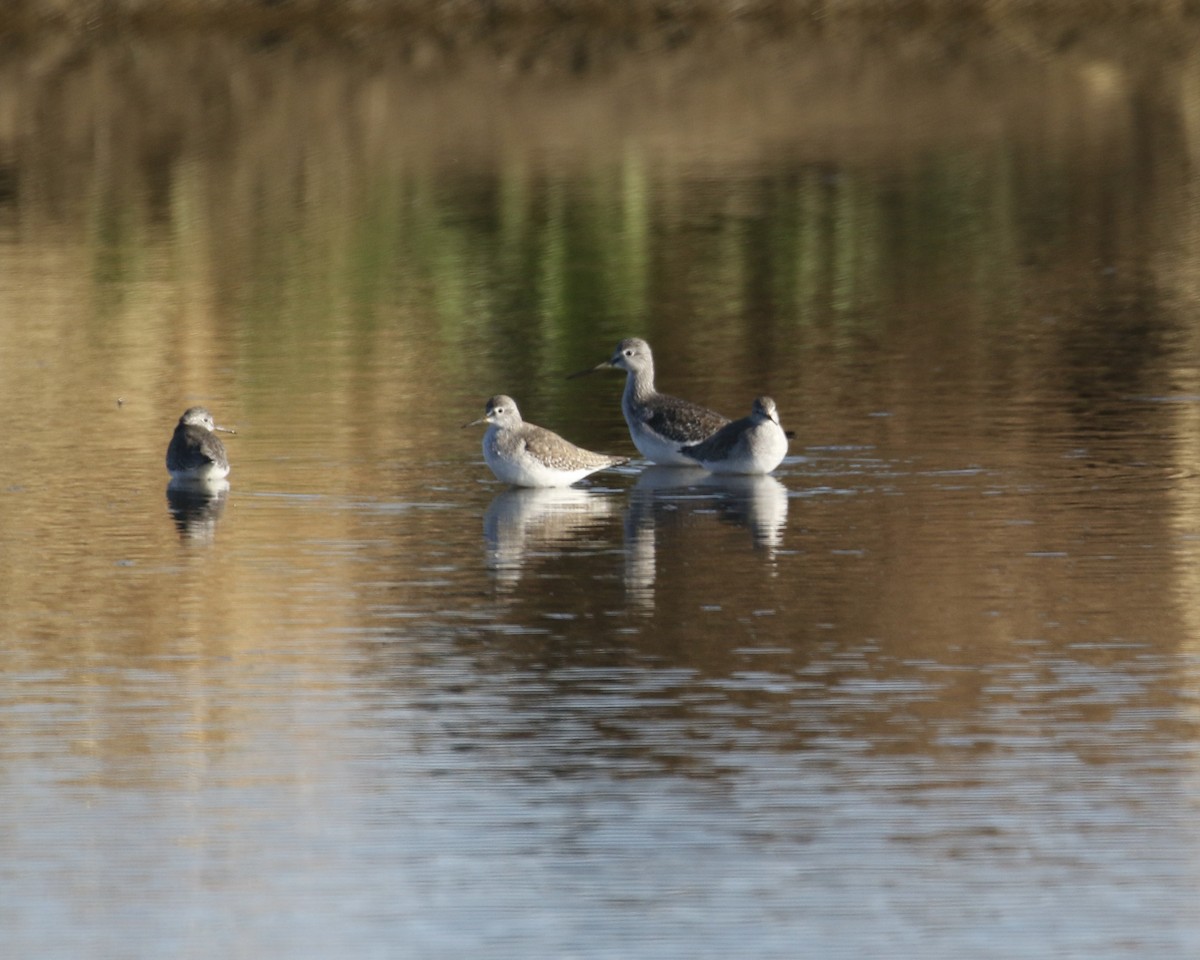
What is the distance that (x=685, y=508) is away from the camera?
15953mm

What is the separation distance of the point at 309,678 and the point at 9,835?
2.28m

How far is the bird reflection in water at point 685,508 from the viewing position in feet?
46.0

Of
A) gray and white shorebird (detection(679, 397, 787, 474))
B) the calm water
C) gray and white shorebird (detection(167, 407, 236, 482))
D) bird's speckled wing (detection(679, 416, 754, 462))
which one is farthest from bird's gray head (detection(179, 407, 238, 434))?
gray and white shorebird (detection(679, 397, 787, 474))

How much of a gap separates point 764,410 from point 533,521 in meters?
1.76

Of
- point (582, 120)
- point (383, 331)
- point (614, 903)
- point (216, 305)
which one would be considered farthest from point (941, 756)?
point (582, 120)

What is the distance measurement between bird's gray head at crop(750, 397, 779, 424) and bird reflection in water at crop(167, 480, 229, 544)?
3077mm

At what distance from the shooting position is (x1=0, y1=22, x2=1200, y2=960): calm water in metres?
8.87

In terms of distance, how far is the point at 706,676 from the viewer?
1147 centimetres

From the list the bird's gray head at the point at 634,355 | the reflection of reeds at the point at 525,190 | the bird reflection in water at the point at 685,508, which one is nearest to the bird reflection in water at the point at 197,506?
the bird reflection in water at the point at 685,508

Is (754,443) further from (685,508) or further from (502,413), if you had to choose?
(502,413)

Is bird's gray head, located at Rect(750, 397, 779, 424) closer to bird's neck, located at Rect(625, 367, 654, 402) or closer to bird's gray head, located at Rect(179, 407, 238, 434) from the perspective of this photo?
bird's neck, located at Rect(625, 367, 654, 402)

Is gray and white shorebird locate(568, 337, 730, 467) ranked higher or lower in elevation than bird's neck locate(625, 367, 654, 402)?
lower

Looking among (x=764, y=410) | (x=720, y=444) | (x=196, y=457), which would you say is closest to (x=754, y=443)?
(x=764, y=410)

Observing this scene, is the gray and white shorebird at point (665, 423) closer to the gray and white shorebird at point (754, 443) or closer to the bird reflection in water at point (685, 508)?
the bird reflection in water at point (685, 508)
